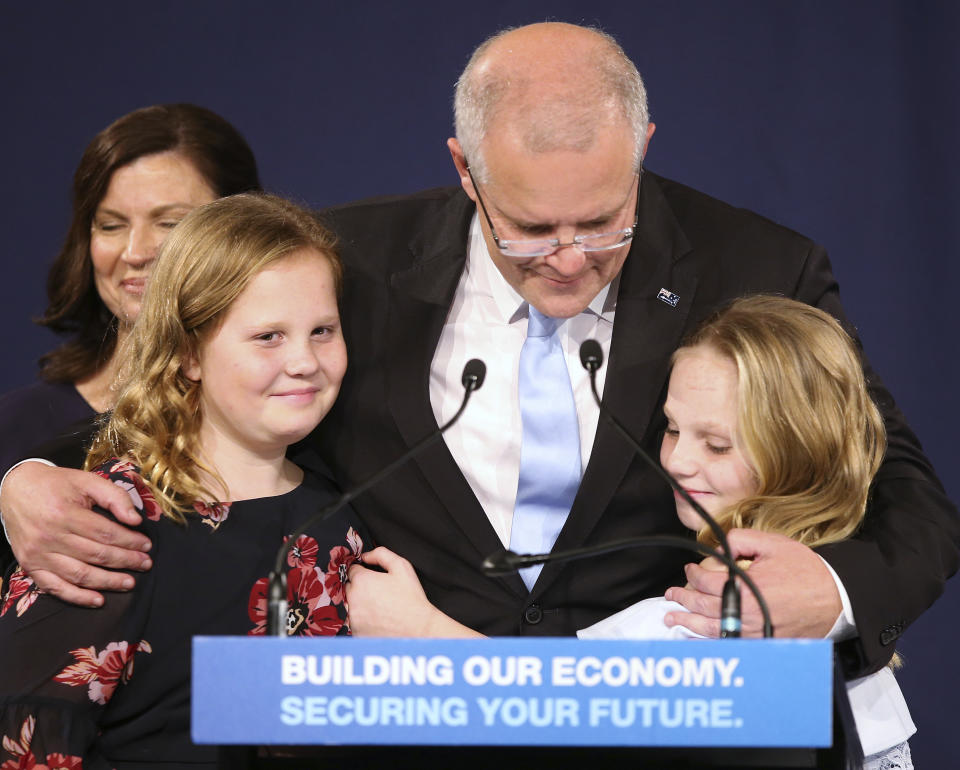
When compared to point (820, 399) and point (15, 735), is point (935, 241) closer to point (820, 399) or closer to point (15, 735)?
point (820, 399)

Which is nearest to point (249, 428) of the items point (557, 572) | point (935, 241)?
point (557, 572)

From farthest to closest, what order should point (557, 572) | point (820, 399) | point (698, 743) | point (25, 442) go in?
point (25, 442), point (557, 572), point (820, 399), point (698, 743)

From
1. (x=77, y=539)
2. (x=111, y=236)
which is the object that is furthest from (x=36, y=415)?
(x=77, y=539)

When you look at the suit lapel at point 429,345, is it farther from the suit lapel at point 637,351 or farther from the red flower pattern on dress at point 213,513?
the red flower pattern on dress at point 213,513

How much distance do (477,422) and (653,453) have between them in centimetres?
33

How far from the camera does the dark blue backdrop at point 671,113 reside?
3531 mm

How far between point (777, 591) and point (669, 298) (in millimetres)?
705

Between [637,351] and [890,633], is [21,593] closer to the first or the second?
[637,351]

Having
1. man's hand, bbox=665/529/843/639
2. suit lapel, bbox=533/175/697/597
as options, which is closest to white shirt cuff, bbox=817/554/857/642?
man's hand, bbox=665/529/843/639

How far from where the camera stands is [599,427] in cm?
223

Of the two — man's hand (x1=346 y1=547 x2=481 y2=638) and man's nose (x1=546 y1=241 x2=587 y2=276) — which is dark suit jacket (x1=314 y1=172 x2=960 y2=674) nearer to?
man's hand (x1=346 y1=547 x2=481 y2=638)

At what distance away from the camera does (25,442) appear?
2.67m

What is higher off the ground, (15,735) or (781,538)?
(781,538)

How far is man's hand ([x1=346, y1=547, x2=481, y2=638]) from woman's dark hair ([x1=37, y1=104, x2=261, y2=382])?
39.7 inches
